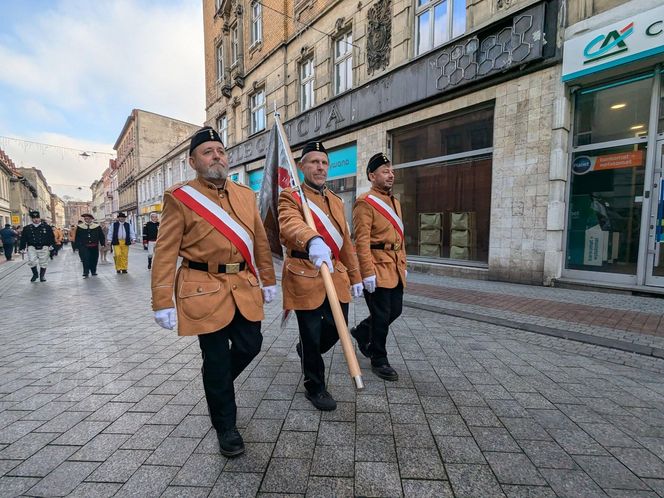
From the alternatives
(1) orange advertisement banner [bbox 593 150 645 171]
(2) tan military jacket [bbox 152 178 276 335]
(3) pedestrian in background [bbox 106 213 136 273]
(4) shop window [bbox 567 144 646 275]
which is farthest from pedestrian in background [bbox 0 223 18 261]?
(1) orange advertisement banner [bbox 593 150 645 171]

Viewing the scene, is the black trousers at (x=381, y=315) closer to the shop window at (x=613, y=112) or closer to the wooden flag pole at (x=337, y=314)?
the wooden flag pole at (x=337, y=314)

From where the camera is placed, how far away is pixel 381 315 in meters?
3.19

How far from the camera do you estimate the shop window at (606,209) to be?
670 cm

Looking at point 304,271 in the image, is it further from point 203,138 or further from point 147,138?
point 147,138

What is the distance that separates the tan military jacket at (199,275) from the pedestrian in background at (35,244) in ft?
33.9

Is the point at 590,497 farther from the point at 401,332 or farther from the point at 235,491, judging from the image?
the point at 401,332

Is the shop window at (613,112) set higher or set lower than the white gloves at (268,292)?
→ higher

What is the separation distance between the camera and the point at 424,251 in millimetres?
10367

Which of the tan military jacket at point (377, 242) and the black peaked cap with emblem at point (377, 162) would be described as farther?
the black peaked cap with emblem at point (377, 162)

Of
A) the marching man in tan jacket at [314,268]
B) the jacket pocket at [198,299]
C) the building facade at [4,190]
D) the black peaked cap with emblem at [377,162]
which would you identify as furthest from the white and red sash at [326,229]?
the building facade at [4,190]

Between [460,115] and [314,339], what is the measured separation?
8397mm

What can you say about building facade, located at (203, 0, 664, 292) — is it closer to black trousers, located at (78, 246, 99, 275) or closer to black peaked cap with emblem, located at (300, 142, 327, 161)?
black peaked cap with emblem, located at (300, 142, 327, 161)

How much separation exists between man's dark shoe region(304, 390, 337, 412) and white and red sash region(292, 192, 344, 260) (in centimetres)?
A: 109

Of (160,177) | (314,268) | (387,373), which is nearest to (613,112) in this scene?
(387,373)
